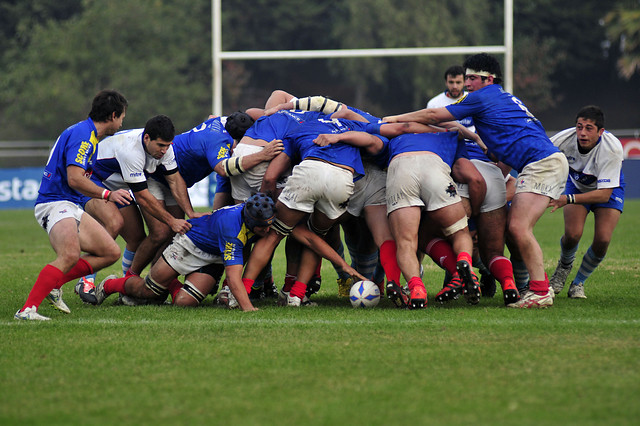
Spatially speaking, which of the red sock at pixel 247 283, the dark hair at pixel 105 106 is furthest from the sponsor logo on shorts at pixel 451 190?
the dark hair at pixel 105 106

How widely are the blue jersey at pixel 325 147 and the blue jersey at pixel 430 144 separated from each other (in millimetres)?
267

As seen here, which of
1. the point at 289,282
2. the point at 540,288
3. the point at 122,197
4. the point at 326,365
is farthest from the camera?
the point at 289,282

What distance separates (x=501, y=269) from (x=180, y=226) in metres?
2.94

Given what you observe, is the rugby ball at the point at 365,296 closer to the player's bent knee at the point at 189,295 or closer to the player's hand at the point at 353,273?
the player's hand at the point at 353,273

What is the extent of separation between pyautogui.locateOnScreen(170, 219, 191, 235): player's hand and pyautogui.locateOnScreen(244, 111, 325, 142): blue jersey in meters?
1.08

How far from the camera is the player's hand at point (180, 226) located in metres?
7.65

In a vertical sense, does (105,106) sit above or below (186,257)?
above

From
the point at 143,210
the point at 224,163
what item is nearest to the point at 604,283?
the point at 224,163

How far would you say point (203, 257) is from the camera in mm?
7625

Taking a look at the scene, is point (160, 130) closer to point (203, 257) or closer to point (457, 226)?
point (203, 257)

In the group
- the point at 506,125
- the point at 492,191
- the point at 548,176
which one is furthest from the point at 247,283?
the point at 548,176

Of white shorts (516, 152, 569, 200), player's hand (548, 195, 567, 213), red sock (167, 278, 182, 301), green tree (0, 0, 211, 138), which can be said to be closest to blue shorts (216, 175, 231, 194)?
red sock (167, 278, 182, 301)

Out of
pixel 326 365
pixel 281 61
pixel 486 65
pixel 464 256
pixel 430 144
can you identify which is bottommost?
pixel 326 365

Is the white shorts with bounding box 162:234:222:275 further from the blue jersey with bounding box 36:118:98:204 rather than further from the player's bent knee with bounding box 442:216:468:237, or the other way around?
the player's bent knee with bounding box 442:216:468:237
